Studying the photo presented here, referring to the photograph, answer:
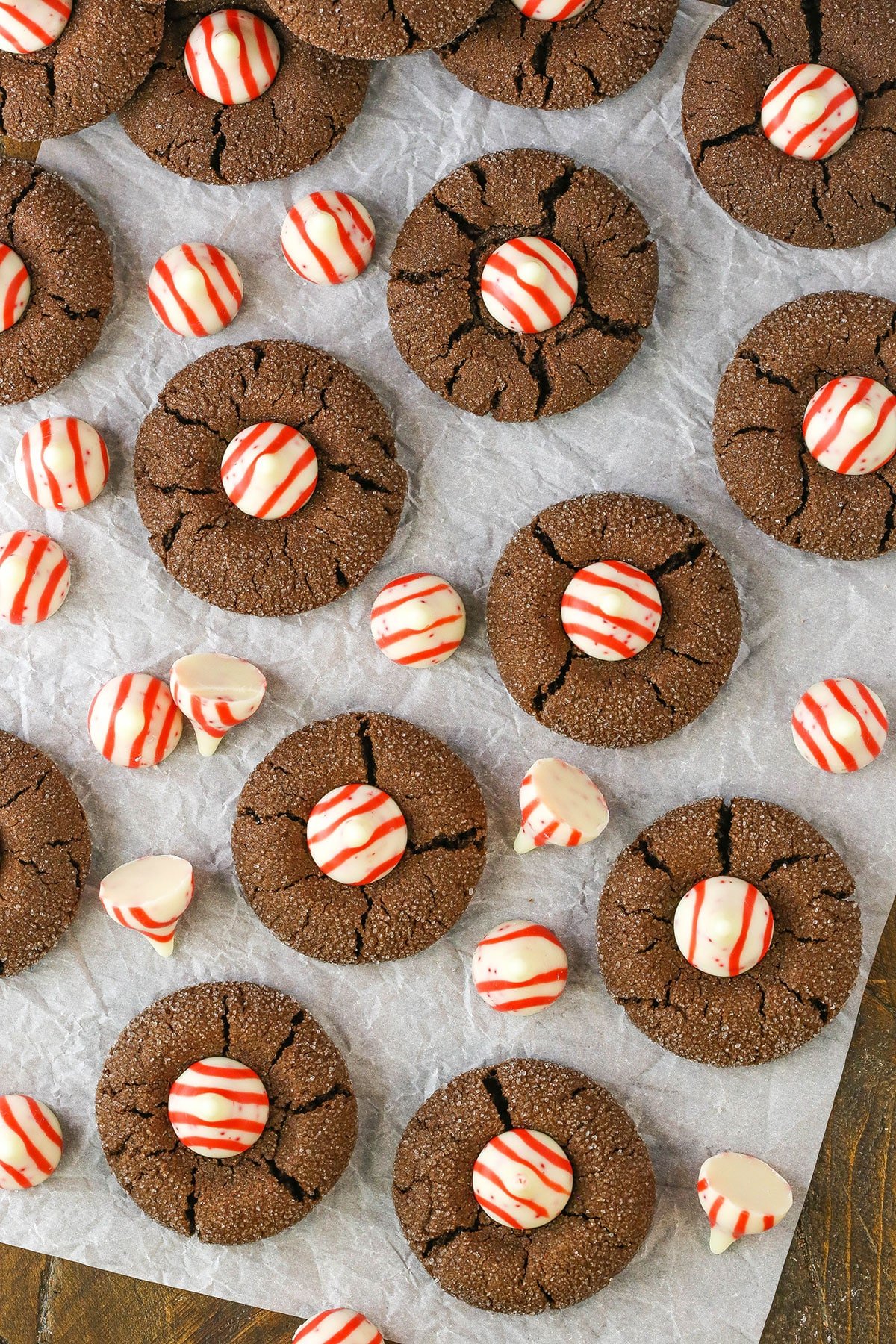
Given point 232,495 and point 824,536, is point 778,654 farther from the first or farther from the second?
point 232,495

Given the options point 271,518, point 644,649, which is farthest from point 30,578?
point 644,649

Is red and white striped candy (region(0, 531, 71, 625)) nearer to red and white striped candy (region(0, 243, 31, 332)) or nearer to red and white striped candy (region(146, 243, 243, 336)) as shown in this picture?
red and white striped candy (region(0, 243, 31, 332))

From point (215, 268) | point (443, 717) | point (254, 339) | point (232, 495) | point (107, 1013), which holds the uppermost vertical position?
point (215, 268)

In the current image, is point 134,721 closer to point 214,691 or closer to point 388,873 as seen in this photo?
point 214,691

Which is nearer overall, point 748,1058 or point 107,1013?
point 748,1058

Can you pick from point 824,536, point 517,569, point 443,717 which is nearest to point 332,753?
point 443,717

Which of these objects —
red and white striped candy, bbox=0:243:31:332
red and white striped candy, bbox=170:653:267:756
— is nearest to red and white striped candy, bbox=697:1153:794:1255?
red and white striped candy, bbox=170:653:267:756

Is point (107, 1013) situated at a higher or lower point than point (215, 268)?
lower

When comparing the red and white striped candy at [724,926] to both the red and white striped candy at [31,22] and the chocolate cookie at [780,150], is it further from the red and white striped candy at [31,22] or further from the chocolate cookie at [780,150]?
the red and white striped candy at [31,22]
